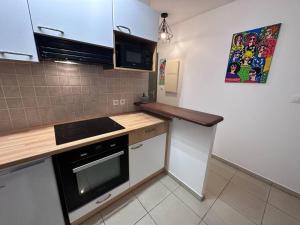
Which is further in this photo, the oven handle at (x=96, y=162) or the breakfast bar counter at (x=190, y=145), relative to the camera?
the breakfast bar counter at (x=190, y=145)

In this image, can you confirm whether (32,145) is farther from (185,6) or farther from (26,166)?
(185,6)

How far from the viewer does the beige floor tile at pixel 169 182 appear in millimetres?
A: 1627

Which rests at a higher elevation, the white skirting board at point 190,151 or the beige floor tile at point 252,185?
the white skirting board at point 190,151

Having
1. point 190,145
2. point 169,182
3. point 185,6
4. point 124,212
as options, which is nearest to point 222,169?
point 169,182

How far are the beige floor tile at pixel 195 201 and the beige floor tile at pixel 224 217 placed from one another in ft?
0.17

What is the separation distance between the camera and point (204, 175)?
1.36 metres

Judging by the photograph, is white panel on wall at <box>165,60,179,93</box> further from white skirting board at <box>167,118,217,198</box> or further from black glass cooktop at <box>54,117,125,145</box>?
black glass cooktop at <box>54,117,125,145</box>

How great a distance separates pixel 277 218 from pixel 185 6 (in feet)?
9.66

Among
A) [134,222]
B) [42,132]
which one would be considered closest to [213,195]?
[134,222]

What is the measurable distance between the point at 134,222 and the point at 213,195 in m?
0.97

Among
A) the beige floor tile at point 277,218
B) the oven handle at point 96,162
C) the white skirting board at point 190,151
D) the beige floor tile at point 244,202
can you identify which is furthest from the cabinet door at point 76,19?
the beige floor tile at point 277,218

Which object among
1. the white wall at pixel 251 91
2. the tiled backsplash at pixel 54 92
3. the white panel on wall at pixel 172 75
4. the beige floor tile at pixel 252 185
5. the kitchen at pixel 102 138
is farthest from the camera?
the white panel on wall at pixel 172 75

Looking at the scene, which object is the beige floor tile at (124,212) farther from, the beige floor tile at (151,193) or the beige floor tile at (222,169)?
the beige floor tile at (222,169)

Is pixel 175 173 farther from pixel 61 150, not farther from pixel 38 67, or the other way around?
pixel 38 67
